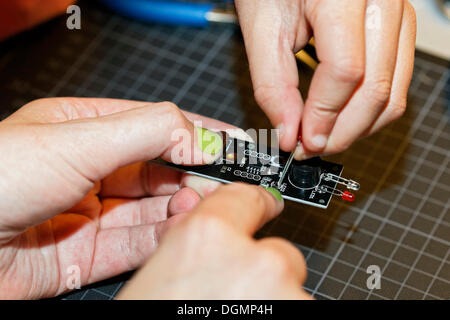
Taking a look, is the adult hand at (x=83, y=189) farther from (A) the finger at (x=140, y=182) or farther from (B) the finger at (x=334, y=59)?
(B) the finger at (x=334, y=59)

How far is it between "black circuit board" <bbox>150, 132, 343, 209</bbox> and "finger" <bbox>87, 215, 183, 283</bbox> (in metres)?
0.22

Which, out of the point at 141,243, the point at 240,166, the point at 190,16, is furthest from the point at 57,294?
the point at 190,16

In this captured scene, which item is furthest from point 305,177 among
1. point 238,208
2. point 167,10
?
point 167,10

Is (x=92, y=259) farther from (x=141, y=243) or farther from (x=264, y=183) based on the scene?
(x=264, y=183)

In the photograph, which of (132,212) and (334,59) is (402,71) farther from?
(132,212)

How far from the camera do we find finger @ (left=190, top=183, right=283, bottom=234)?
42.9 inches

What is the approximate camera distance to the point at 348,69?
1.33 metres

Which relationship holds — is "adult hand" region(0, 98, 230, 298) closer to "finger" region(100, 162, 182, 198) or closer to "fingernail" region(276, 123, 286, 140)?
"finger" region(100, 162, 182, 198)

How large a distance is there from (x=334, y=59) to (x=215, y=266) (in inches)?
23.0

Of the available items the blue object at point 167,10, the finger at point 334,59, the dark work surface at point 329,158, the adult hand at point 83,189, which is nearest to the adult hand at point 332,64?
the finger at point 334,59

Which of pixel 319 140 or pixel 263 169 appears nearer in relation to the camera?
pixel 319 140

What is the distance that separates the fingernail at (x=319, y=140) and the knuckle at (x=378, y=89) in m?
0.15

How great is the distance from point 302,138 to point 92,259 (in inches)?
26.9

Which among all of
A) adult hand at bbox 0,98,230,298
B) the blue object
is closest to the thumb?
adult hand at bbox 0,98,230,298
